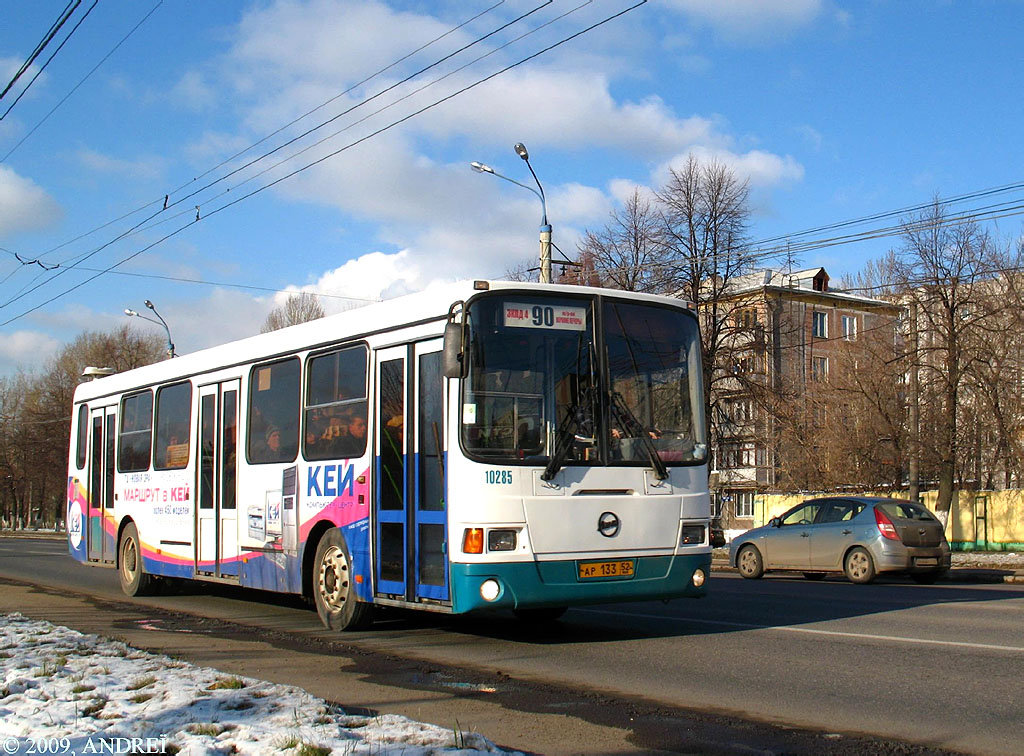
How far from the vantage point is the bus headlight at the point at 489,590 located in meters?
8.86

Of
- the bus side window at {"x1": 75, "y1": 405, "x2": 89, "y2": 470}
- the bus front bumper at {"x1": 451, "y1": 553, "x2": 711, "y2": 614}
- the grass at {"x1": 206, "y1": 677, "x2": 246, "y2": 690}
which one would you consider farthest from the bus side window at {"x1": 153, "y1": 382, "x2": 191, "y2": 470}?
the grass at {"x1": 206, "y1": 677, "x2": 246, "y2": 690}

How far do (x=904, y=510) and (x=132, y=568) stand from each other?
12.1 m

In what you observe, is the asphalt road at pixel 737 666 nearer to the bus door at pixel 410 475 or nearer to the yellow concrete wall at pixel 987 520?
the bus door at pixel 410 475

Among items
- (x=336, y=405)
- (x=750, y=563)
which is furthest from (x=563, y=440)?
(x=750, y=563)

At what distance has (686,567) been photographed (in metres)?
9.87

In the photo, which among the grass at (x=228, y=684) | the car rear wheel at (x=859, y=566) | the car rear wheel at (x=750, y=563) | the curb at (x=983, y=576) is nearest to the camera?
the grass at (x=228, y=684)

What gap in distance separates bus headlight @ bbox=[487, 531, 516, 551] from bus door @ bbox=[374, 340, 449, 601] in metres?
0.46

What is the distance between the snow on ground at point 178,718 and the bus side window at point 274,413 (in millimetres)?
3740

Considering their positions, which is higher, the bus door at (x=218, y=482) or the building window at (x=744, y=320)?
the building window at (x=744, y=320)

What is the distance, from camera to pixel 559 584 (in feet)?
30.0

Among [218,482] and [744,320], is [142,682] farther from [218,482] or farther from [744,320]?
[744,320]

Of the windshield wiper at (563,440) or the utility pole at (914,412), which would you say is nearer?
the windshield wiper at (563,440)

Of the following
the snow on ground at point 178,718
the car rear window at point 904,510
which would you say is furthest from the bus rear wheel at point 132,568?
the car rear window at point 904,510

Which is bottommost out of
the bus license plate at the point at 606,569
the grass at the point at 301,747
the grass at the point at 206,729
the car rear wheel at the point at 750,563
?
the car rear wheel at the point at 750,563
